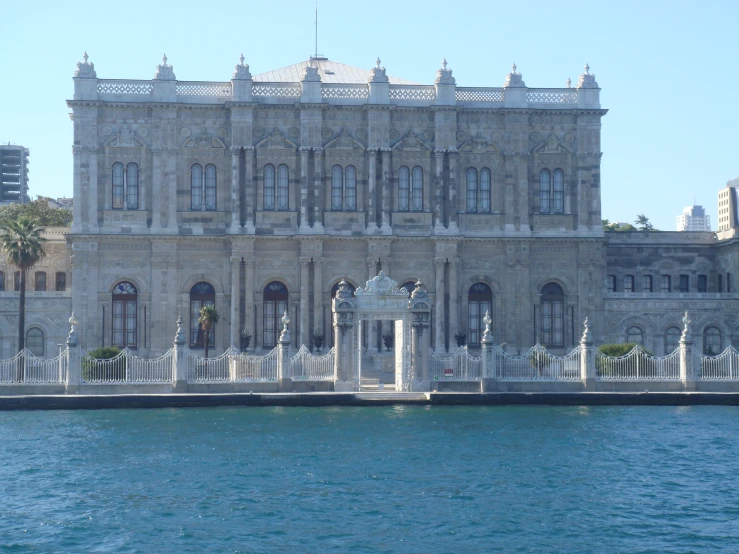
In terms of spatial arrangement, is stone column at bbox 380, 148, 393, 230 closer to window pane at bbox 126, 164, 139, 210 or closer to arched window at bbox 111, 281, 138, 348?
window pane at bbox 126, 164, 139, 210

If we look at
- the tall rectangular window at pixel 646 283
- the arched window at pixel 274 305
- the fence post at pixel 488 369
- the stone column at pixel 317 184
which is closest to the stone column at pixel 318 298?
the arched window at pixel 274 305

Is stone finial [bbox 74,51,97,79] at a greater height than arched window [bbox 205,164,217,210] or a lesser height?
greater

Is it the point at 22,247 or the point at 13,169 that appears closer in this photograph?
the point at 22,247

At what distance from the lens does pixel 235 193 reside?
47.2 metres

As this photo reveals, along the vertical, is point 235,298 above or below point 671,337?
above

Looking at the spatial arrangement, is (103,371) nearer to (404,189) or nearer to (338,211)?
(338,211)

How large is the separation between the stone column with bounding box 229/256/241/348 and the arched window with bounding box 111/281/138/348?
385 centimetres

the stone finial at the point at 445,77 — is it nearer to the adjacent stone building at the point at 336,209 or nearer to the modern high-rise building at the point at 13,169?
the adjacent stone building at the point at 336,209

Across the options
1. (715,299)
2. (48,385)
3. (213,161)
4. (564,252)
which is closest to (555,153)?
(564,252)

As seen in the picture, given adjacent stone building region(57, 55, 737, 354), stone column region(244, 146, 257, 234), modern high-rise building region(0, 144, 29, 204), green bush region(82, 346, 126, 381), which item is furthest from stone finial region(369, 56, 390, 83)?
modern high-rise building region(0, 144, 29, 204)

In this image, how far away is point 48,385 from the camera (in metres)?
36.4

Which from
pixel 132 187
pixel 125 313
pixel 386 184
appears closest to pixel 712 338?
pixel 386 184

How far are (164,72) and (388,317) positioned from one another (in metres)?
15.7

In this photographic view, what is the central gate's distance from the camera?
124ft
